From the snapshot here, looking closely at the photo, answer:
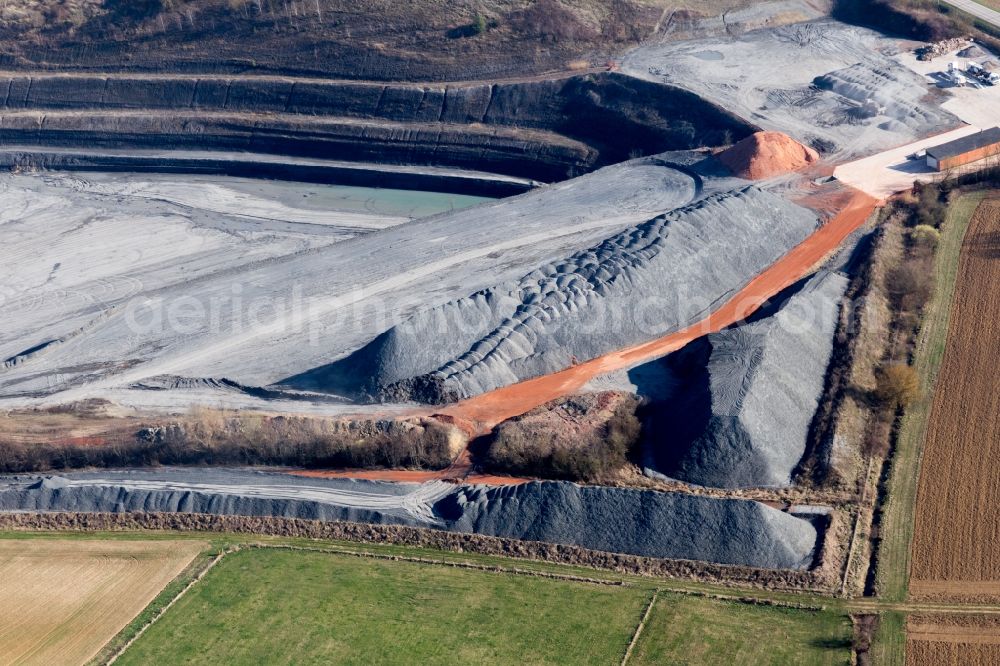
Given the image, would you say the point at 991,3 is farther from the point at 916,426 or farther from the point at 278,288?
the point at 278,288

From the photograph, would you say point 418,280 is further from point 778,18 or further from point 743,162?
point 778,18

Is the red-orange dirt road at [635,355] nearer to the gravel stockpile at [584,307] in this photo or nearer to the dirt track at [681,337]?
the dirt track at [681,337]

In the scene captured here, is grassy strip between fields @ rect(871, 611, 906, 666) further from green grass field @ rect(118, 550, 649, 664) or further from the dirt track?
the dirt track

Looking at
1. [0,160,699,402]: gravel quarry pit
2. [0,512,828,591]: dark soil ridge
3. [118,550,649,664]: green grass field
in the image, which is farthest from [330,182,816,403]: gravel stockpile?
[118,550,649,664]: green grass field

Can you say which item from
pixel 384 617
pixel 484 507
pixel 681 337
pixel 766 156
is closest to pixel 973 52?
pixel 766 156

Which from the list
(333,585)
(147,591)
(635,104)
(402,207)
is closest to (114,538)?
(147,591)

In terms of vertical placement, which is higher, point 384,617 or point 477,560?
point 477,560

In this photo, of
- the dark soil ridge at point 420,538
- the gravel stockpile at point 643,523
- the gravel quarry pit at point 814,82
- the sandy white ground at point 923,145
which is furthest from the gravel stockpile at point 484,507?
the gravel quarry pit at point 814,82
